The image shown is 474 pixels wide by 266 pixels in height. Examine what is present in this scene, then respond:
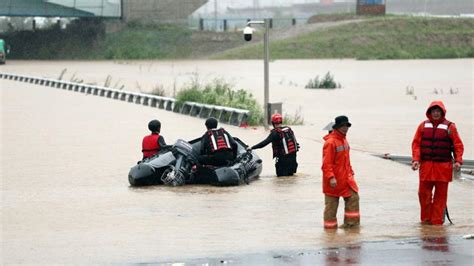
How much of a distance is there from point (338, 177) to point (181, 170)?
4.62 m

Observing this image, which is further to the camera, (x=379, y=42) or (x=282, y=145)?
(x=379, y=42)

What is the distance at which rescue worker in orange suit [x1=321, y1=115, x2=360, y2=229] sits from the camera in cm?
1530

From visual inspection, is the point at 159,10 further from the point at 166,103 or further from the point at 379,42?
the point at 166,103

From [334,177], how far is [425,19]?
9608cm

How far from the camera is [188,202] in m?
18.2

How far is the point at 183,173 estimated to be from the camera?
64.3 ft

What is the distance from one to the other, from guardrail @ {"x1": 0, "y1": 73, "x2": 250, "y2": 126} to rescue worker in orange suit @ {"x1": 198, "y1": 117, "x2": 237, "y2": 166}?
41.4 feet

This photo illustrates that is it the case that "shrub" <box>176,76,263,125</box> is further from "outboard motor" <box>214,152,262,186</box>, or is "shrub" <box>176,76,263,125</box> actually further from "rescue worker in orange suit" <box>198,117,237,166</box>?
"rescue worker in orange suit" <box>198,117,237,166</box>

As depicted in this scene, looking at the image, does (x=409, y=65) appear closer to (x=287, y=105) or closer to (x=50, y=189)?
(x=287, y=105)

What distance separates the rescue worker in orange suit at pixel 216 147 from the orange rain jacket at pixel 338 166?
160 inches

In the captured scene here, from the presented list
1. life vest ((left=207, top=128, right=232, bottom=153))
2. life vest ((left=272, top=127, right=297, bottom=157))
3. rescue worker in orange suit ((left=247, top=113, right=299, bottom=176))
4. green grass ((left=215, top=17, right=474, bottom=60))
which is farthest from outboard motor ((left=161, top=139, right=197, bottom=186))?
green grass ((left=215, top=17, right=474, bottom=60))

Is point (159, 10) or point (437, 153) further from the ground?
point (159, 10)

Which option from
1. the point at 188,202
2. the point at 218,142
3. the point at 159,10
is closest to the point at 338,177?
the point at 188,202

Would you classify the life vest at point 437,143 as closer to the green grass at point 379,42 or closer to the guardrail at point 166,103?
the guardrail at point 166,103
